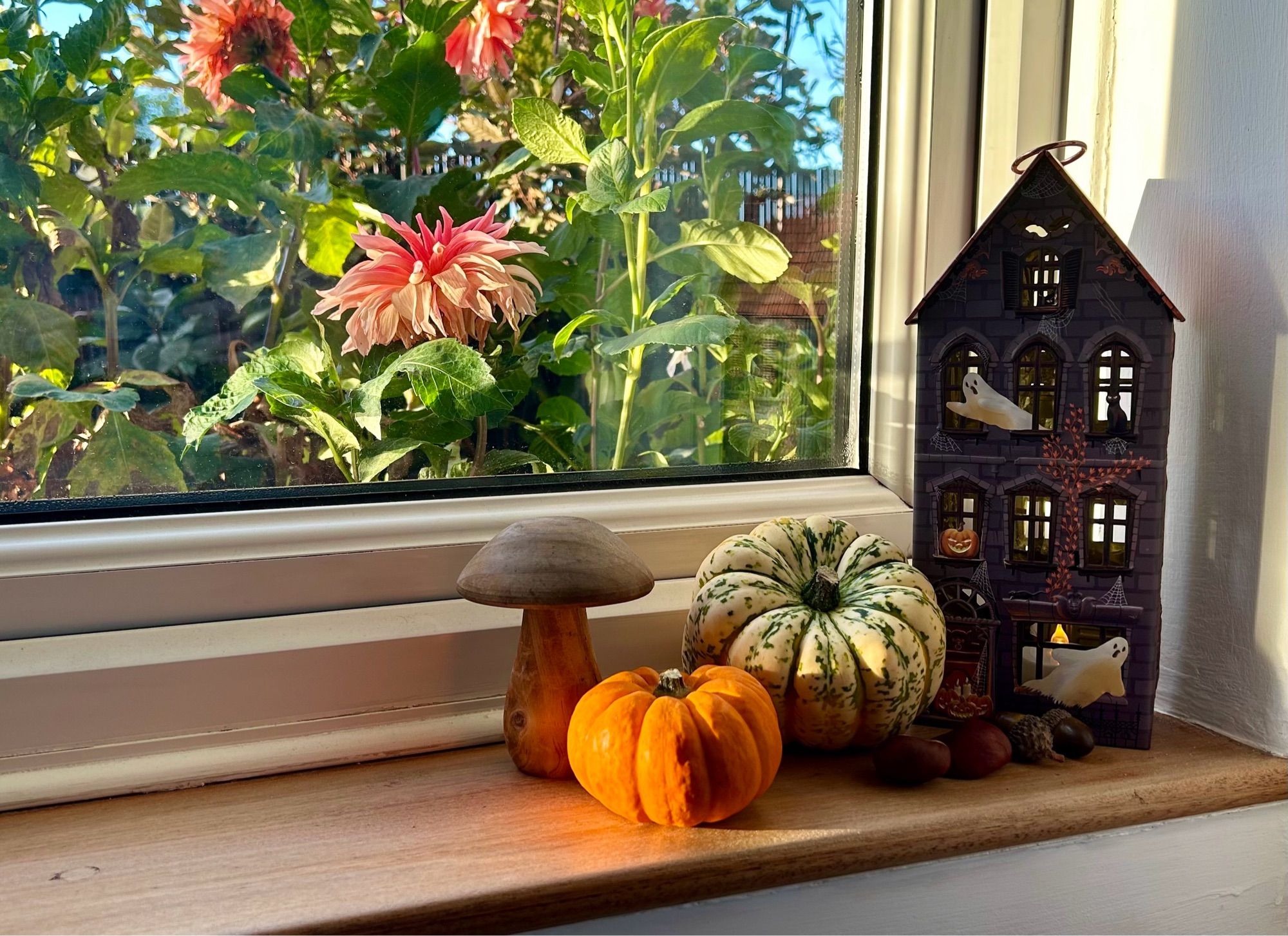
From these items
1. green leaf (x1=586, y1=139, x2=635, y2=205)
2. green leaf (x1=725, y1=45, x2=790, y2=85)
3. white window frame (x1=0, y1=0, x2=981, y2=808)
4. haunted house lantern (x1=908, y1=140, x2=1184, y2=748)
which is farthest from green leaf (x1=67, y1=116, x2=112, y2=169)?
haunted house lantern (x1=908, y1=140, x2=1184, y2=748)

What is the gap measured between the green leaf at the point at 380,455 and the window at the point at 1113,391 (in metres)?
0.53

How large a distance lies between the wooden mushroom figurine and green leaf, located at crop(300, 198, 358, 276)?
272 mm

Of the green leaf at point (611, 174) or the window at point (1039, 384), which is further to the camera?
the green leaf at point (611, 174)

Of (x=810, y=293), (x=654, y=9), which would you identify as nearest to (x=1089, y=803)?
(x=810, y=293)

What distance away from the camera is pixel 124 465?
76 cm

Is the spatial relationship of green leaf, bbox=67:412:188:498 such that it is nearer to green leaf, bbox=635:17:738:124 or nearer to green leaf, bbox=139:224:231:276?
green leaf, bbox=139:224:231:276

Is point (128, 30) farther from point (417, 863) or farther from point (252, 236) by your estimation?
point (417, 863)

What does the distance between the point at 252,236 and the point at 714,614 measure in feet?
1.47

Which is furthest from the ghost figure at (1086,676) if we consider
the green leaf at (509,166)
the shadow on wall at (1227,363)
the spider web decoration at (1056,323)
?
the green leaf at (509,166)

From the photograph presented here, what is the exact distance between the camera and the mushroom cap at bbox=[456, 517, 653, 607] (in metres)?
0.66

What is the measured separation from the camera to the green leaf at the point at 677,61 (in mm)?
875

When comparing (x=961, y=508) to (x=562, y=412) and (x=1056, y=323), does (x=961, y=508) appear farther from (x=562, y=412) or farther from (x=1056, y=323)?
(x=562, y=412)

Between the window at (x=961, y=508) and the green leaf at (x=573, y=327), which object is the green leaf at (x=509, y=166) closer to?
the green leaf at (x=573, y=327)

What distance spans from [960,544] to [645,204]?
1.26 ft
